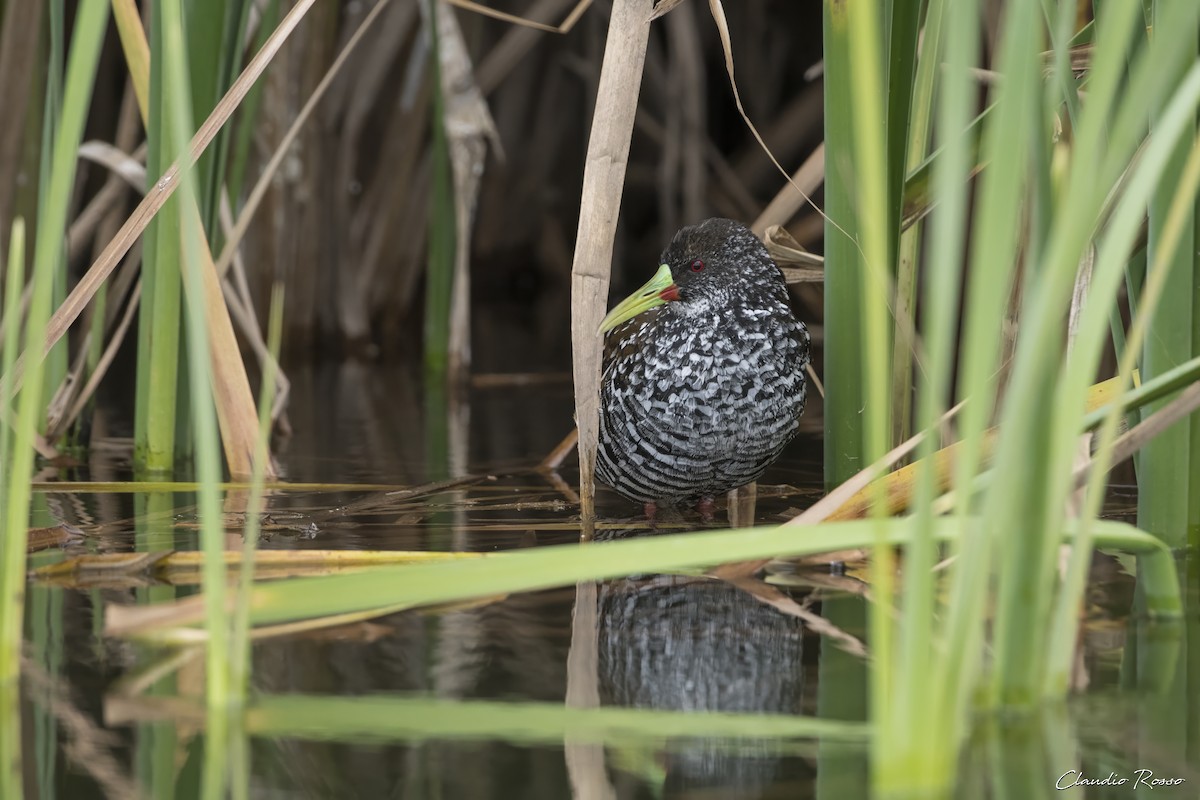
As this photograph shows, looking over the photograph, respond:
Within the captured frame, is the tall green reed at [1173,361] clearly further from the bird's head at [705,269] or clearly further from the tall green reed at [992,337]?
the bird's head at [705,269]

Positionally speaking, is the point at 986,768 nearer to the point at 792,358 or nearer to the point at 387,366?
the point at 792,358

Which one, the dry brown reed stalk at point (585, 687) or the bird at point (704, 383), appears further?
the bird at point (704, 383)

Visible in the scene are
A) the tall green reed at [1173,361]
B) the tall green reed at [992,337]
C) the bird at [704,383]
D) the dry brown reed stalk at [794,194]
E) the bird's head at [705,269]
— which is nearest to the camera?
the tall green reed at [992,337]

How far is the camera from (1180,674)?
1.89 metres

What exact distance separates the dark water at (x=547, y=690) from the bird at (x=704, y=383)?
313 millimetres

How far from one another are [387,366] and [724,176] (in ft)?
7.53

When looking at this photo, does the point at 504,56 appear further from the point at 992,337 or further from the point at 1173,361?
the point at 992,337

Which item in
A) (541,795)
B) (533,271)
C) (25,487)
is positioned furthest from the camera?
(533,271)

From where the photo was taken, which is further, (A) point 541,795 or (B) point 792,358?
(B) point 792,358

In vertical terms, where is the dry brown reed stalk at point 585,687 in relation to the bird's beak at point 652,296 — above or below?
below

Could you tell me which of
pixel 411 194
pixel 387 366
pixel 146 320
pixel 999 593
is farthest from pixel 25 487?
pixel 411 194
